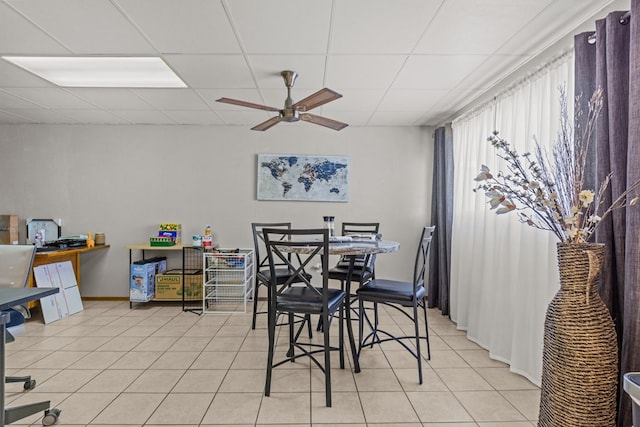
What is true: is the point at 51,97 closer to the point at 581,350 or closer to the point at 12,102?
the point at 12,102

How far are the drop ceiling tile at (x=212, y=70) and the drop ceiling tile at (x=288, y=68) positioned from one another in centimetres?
10

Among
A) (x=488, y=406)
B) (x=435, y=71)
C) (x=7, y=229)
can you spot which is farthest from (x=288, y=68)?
(x=7, y=229)

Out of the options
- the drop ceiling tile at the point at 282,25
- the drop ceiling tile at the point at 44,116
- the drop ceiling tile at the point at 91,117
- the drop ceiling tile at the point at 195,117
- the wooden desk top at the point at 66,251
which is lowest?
the wooden desk top at the point at 66,251

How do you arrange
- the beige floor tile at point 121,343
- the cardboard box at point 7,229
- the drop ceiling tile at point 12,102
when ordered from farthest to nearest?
the cardboard box at point 7,229 → the drop ceiling tile at point 12,102 → the beige floor tile at point 121,343

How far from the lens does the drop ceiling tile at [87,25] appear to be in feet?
6.51

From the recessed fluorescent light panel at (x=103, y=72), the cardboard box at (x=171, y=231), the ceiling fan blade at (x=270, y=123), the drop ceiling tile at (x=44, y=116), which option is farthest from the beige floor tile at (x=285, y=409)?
the drop ceiling tile at (x=44, y=116)

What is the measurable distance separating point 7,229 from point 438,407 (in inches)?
215

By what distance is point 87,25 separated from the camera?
2182 millimetres

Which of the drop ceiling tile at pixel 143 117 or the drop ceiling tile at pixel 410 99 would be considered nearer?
the drop ceiling tile at pixel 410 99

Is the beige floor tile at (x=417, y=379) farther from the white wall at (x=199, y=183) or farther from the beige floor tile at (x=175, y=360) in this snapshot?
the white wall at (x=199, y=183)

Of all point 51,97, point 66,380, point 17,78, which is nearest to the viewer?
point 66,380

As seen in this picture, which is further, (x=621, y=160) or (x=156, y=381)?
(x=156, y=381)

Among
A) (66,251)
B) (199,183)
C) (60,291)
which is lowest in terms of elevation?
(60,291)

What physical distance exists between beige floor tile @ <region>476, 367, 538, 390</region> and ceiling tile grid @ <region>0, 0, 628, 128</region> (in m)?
2.43
